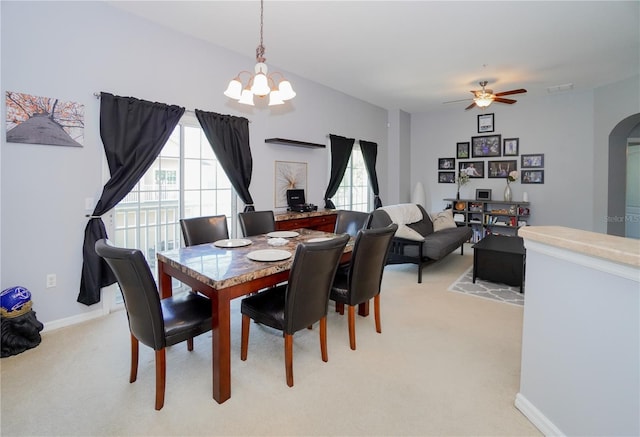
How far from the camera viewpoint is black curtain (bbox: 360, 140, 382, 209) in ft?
20.2

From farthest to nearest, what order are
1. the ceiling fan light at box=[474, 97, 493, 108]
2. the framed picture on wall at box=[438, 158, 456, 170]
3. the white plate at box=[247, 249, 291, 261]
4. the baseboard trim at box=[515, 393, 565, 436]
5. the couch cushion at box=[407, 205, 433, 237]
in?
the framed picture on wall at box=[438, 158, 456, 170], the couch cushion at box=[407, 205, 433, 237], the ceiling fan light at box=[474, 97, 493, 108], the white plate at box=[247, 249, 291, 261], the baseboard trim at box=[515, 393, 565, 436]

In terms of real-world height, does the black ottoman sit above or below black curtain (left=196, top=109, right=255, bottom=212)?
below

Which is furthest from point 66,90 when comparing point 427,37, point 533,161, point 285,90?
point 533,161

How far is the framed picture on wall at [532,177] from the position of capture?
5.96 meters

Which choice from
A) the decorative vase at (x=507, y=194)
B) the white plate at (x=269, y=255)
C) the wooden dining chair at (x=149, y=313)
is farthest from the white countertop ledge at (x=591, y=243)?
the decorative vase at (x=507, y=194)

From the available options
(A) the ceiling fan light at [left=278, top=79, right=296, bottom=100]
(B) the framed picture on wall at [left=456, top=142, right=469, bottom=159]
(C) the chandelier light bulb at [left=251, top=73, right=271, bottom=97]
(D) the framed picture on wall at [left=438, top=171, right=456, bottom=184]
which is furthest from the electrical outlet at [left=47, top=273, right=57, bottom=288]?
(B) the framed picture on wall at [left=456, top=142, right=469, bottom=159]

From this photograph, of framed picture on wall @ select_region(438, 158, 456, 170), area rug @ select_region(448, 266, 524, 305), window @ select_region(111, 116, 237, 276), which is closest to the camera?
window @ select_region(111, 116, 237, 276)

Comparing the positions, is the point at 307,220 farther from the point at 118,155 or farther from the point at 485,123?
the point at 485,123

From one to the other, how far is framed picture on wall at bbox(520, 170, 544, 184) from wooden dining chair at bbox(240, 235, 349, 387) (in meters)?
5.67

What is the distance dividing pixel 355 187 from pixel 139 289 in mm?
5004

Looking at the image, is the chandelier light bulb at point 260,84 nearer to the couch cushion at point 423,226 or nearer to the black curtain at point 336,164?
the black curtain at point 336,164

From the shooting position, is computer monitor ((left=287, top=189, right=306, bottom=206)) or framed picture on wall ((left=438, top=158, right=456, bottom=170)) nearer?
computer monitor ((left=287, top=189, right=306, bottom=206))

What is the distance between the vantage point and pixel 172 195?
11.6 feet

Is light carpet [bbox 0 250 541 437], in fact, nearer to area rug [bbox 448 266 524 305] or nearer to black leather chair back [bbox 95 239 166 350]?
black leather chair back [bbox 95 239 166 350]
